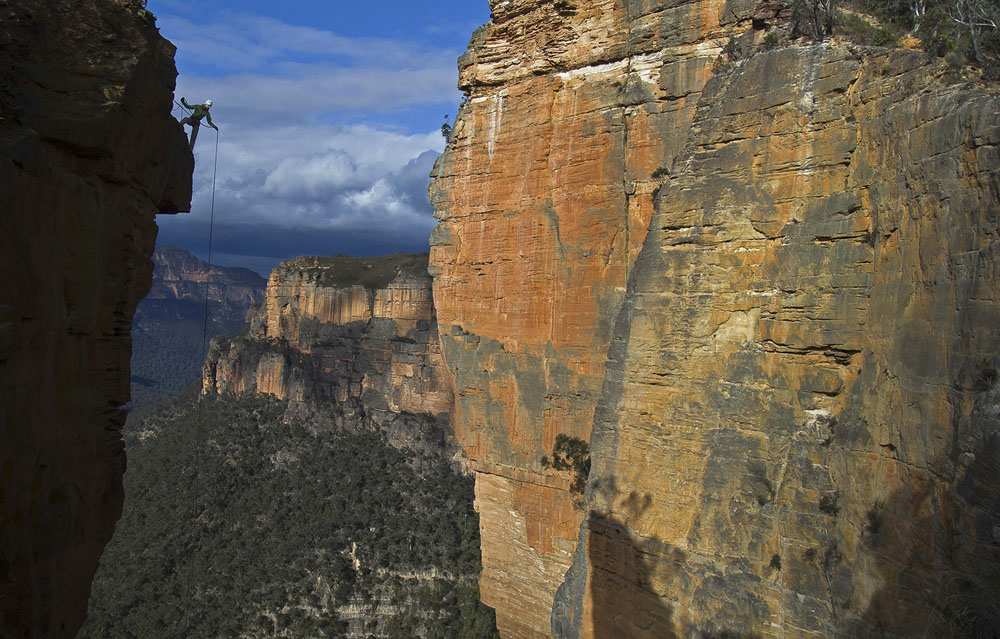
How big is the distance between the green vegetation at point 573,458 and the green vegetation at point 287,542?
2329 centimetres

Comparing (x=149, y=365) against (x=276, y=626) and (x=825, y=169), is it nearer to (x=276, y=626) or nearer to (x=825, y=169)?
(x=276, y=626)

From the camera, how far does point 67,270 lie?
6469 mm

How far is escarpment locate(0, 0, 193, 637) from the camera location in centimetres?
560

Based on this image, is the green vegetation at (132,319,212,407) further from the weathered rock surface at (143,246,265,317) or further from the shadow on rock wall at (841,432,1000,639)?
the shadow on rock wall at (841,432,1000,639)

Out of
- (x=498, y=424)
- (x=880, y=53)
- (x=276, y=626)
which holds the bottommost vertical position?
(x=276, y=626)

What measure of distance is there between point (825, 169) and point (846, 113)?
32.9 inches

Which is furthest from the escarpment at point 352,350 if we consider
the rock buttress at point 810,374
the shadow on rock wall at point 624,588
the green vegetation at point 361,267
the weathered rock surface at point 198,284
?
the weathered rock surface at point 198,284

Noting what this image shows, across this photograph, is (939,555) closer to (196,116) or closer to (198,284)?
(196,116)

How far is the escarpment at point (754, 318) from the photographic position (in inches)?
300

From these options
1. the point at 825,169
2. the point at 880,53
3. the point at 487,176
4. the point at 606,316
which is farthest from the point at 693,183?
the point at 487,176

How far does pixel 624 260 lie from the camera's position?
17281mm

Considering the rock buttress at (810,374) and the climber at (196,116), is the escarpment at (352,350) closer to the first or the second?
the rock buttress at (810,374)

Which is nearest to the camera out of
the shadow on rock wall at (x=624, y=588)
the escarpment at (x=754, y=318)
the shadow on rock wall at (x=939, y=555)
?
the shadow on rock wall at (x=939, y=555)

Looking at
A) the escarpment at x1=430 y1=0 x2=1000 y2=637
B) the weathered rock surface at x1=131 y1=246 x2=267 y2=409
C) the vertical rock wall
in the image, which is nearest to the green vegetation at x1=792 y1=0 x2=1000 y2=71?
the escarpment at x1=430 y1=0 x2=1000 y2=637
